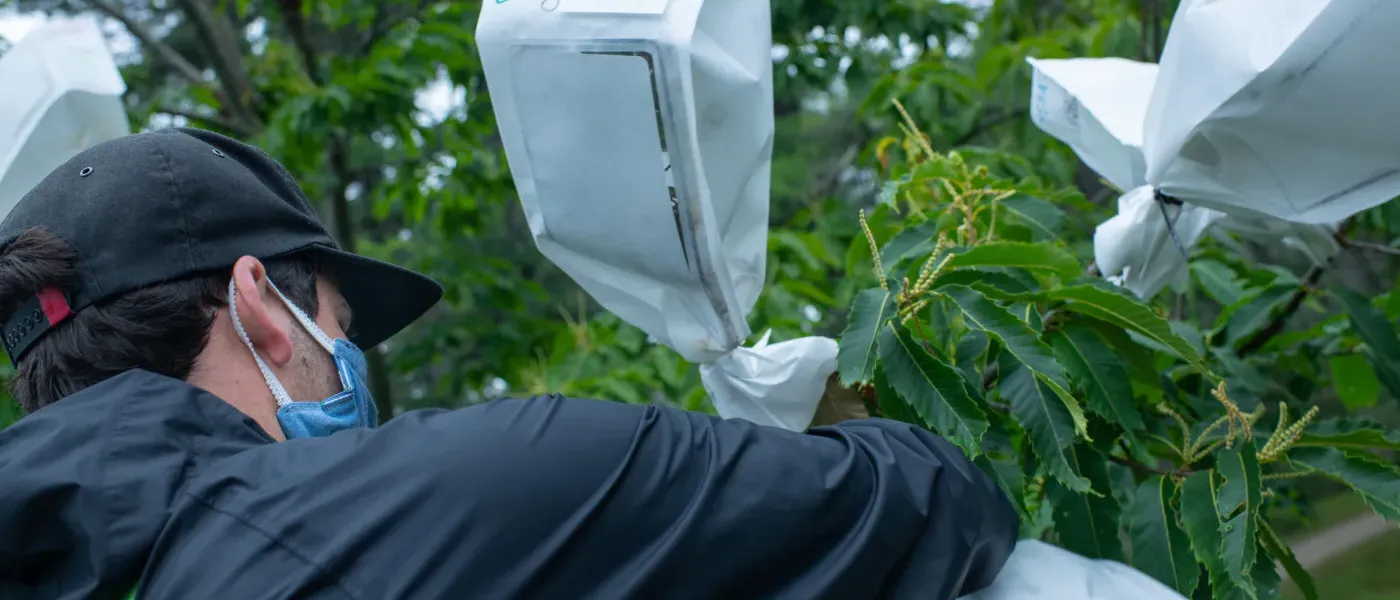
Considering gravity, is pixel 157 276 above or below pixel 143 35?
above

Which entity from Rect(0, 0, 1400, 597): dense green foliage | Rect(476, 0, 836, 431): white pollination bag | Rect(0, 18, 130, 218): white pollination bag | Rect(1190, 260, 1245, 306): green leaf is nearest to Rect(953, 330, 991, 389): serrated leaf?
Rect(0, 0, 1400, 597): dense green foliage

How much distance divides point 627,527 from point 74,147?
170 centimetres

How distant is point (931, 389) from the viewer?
56.5 inches

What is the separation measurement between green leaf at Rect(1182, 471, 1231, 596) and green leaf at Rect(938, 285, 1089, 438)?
0.68 ft

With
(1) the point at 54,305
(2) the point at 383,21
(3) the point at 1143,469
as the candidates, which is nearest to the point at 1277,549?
(3) the point at 1143,469


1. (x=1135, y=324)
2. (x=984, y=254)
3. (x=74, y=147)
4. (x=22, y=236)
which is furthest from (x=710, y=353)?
(x=74, y=147)

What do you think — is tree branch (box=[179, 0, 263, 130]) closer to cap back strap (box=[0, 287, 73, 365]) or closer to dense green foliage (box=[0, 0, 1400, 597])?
dense green foliage (box=[0, 0, 1400, 597])

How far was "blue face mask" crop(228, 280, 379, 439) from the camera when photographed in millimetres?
1360

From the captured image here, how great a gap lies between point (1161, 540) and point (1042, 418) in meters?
0.28

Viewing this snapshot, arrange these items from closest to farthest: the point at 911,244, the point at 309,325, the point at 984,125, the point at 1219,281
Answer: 1. the point at 309,325
2. the point at 911,244
3. the point at 1219,281
4. the point at 984,125

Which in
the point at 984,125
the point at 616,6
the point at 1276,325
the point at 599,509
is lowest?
the point at 984,125

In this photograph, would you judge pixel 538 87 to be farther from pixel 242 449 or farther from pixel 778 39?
pixel 778 39

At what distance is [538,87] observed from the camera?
49.3 inches

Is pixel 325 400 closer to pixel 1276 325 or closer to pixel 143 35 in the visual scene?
pixel 1276 325
